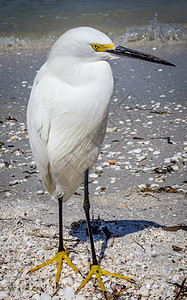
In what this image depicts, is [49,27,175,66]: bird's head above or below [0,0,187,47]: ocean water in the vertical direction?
above

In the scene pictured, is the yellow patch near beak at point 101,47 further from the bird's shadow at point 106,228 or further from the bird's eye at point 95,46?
the bird's shadow at point 106,228

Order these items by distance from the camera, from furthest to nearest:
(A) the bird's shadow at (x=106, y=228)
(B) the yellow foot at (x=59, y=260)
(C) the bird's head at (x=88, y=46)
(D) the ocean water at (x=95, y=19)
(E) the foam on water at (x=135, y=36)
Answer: (D) the ocean water at (x=95, y=19), (E) the foam on water at (x=135, y=36), (A) the bird's shadow at (x=106, y=228), (B) the yellow foot at (x=59, y=260), (C) the bird's head at (x=88, y=46)

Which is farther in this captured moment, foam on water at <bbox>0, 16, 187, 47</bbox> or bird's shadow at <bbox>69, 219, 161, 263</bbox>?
foam on water at <bbox>0, 16, 187, 47</bbox>

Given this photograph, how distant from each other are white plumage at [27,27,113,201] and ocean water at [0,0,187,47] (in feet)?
21.7

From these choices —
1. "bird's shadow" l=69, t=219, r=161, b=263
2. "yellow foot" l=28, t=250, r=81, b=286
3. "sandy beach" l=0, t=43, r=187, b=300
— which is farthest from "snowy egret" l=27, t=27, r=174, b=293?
"bird's shadow" l=69, t=219, r=161, b=263

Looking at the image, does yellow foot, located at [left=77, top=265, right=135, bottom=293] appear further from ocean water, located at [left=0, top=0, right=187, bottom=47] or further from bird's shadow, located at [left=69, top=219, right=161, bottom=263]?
ocean water, located at [left=0, top=0, right=187, bottom=47]

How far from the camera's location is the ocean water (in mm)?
8812

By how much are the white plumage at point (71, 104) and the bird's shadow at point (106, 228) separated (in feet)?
1.94

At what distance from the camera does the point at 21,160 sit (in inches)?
167

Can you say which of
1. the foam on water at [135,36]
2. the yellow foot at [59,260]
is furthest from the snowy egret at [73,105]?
the foam on water at [135,36]

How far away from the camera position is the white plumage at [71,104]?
74.7 inches

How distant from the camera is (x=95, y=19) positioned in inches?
389

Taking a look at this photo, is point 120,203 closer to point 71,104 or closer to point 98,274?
point 98,274

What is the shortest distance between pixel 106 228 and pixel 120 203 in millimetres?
586
